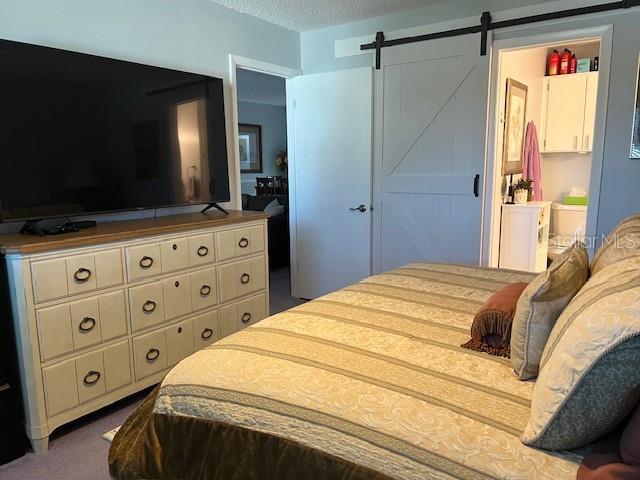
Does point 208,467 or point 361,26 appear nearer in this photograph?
point 208,467

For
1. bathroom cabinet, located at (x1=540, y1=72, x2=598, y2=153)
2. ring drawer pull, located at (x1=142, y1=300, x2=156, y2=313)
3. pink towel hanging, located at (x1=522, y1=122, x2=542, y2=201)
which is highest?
bathroom cabinet, located at (x1=540, y1=72, x2=598, y2=153)

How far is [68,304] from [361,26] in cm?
313

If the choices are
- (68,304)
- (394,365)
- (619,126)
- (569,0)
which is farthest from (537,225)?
(68,304)

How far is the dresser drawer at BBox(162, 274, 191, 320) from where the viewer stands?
2699 millimetres

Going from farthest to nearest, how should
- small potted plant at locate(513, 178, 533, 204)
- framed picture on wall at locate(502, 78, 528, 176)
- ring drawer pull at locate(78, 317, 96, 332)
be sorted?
small potted plant at locate(513, 178, 533, 204), framed picture on wall at locate(502, 78, 528, 176), ring drawer pull at locate(78, 317, 96, 332)

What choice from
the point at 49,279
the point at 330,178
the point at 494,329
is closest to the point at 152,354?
the point at 49,279

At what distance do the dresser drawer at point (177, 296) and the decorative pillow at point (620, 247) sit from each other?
2.11m

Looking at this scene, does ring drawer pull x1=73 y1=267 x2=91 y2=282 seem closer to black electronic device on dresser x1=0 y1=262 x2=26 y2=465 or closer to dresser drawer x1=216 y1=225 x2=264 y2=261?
black electronic device on dresser x1=0 y1=262 x2=26 y2=465

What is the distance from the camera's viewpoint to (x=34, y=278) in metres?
2.09

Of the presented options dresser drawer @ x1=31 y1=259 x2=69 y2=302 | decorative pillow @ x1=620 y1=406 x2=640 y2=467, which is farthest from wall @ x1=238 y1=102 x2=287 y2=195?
decorative pillow @ x1=620 y1=406 x2=640 y2=467

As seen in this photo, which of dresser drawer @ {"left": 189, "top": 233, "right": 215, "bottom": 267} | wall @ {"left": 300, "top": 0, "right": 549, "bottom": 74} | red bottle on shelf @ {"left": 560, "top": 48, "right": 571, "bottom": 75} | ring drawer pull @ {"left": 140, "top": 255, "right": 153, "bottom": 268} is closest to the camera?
ring drawer pull @ {"left": 140, "top": 255, "right": 153, "bottom": 268}

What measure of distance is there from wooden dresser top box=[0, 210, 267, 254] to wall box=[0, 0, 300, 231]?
271 millimetres

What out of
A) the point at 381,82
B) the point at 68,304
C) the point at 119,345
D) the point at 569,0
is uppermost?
the point at 569,0

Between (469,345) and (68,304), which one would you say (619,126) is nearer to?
(469,345)
